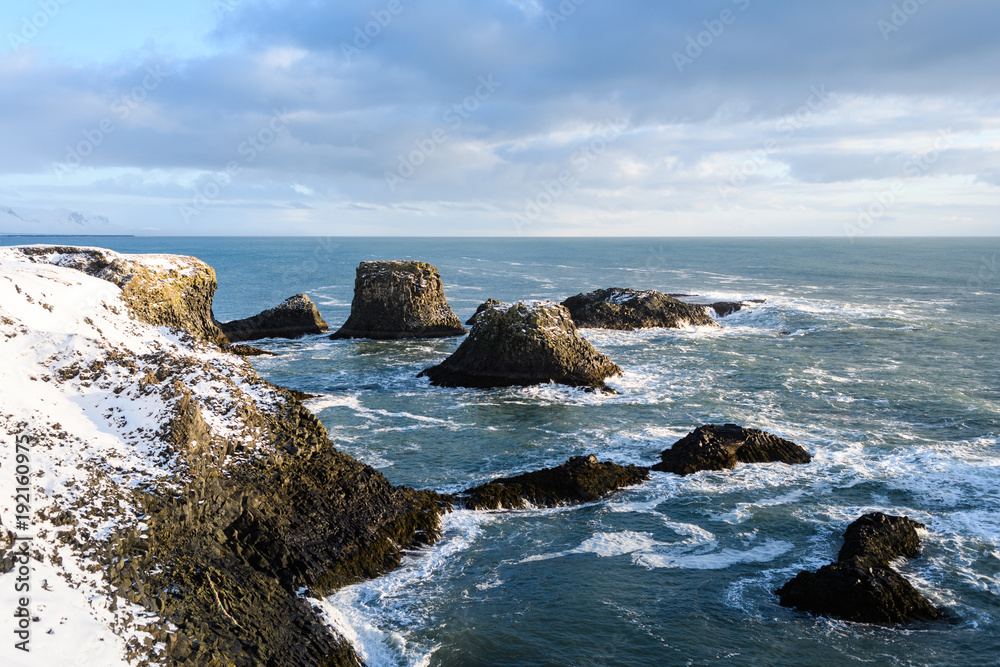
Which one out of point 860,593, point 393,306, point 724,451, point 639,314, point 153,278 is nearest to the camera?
point 860,593

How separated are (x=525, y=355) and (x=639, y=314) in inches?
877

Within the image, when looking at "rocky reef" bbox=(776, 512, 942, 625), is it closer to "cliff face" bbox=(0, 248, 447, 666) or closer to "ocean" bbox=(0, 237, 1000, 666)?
"ocean" bbox=(0, 237, 1000, 666)

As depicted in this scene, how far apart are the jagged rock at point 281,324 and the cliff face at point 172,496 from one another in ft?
107

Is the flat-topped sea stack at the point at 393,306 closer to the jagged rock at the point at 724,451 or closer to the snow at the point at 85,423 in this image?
the jagged rock at the point at 724,451

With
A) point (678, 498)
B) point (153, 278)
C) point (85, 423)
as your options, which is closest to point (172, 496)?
point (85, 423)

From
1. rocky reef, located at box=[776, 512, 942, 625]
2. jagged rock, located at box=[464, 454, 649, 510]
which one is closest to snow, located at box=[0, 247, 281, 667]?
jagged rock, located at box=[464, 454, 649, 510]

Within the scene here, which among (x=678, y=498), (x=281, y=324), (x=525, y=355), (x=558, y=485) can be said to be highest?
(x=525, y=355)

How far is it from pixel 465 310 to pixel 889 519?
55.8 metres

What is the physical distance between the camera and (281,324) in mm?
52312

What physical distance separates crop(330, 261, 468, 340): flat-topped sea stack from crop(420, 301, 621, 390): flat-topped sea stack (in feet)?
47.5

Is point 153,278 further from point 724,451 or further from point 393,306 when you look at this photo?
point 393,306

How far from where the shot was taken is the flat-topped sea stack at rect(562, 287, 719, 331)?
5422cm

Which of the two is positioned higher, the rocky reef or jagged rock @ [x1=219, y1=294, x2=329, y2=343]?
jagged rock @ [x1=219, y1=294, x2=329, y2=343]

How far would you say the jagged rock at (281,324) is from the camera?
2008 inches
